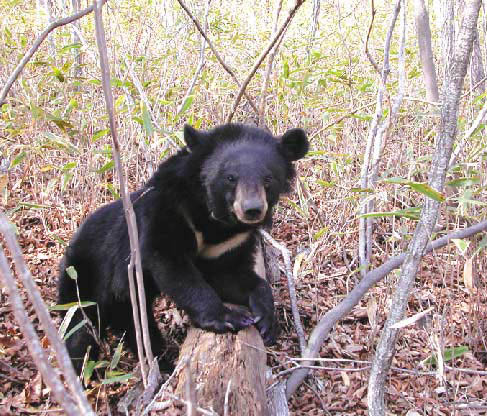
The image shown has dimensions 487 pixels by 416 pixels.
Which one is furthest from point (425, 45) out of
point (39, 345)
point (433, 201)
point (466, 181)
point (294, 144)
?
point (39, 345)

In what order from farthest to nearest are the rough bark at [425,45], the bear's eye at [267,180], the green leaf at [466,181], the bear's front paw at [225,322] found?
the rough bark at [425,45] → the bear's eye at [267,180] → the bear's front paw at [225,322] → the green leaf at [466,181]

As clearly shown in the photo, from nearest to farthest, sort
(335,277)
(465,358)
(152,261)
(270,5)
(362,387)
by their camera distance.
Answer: (152,261)
(362,387)
(465,358)
(335,277)
(270,5)

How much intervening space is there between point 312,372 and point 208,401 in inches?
49.6

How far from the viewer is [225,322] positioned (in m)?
2.83

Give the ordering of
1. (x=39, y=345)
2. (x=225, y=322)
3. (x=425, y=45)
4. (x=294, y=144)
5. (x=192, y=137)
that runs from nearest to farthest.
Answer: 1. (x=39, y=345)
2. (x=225, y=322)
3. (x=192, y=137)
4. (x=294, y=144)
5. (x=425, y=45)

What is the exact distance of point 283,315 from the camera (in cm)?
396

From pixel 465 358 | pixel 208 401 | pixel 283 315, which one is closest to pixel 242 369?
pixel 208 401

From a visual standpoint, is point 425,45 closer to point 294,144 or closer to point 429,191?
point 294,144

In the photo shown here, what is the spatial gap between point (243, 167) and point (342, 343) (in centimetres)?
152

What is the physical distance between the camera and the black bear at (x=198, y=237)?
2.98 m

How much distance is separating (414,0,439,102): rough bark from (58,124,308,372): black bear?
91.3 inches

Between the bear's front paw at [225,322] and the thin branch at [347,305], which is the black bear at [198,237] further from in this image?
the thin branch at [347,305]

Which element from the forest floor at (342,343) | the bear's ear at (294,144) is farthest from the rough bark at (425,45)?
the bear's ear at (294,144)

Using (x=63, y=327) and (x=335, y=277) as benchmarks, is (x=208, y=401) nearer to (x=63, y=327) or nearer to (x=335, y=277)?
(x=63, y=327)
